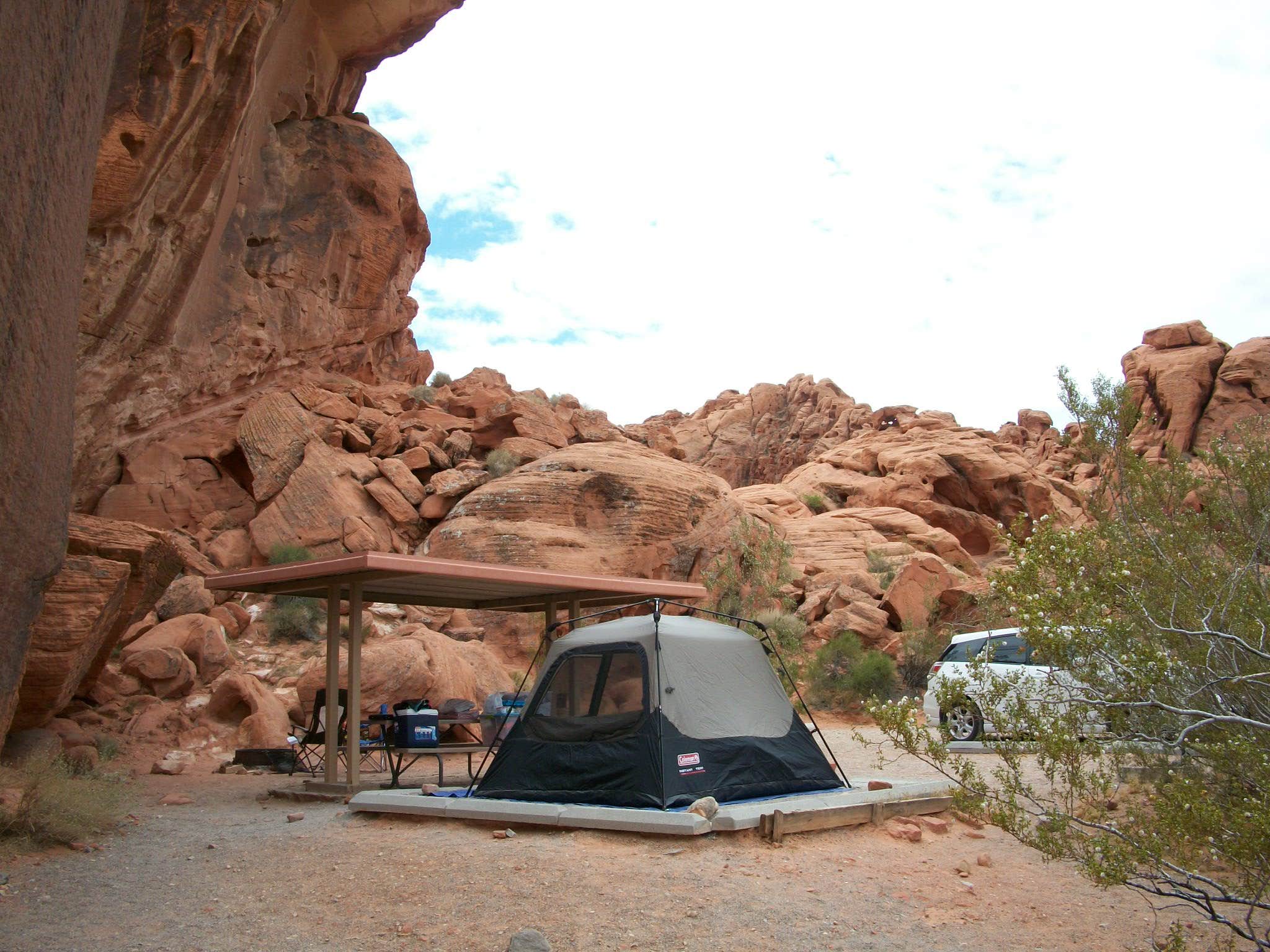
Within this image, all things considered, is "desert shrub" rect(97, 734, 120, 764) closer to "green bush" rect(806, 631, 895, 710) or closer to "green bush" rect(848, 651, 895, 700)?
"green bush" rect(806, 631, 895, 710)

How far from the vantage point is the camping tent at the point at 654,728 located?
8.97 meters

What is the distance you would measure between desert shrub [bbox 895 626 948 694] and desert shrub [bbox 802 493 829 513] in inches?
644

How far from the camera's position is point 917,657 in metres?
21.7

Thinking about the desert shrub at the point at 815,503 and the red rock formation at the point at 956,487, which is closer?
the red rock formation at the point at 956,487

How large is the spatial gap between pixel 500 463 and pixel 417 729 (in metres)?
16.9

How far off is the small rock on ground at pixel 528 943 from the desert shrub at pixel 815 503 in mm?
33731

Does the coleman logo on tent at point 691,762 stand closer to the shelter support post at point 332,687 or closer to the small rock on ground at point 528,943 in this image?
the small rock on ground at point 528,943

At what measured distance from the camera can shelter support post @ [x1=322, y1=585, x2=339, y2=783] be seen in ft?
37.8

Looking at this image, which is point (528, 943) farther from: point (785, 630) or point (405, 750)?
point (785, 630)

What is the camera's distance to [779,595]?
26.1m

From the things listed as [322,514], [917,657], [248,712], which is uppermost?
[322,514]

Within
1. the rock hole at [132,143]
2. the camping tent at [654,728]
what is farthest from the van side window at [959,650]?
the rock hole at [132,143]

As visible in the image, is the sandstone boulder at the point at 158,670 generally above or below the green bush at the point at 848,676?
above

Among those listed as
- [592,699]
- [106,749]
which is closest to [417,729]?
[592,699]
